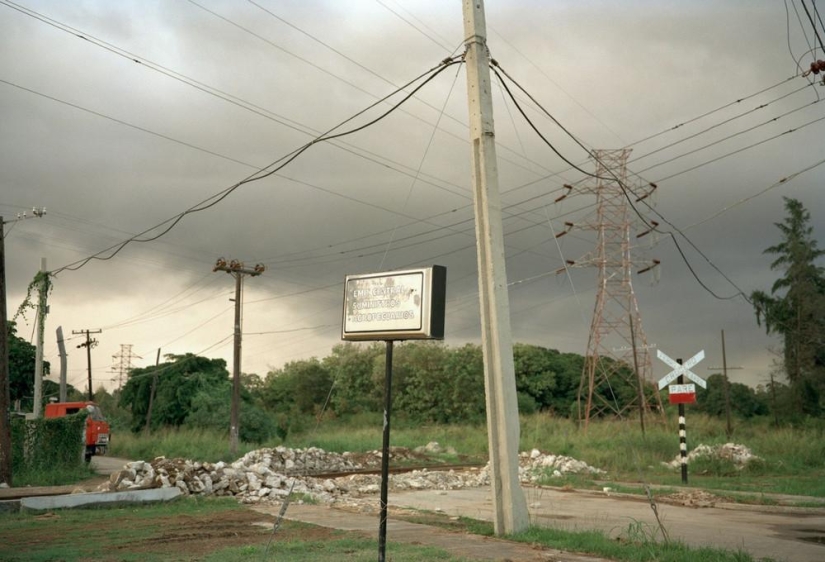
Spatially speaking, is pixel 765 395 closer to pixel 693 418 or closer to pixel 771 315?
pixel 771 315

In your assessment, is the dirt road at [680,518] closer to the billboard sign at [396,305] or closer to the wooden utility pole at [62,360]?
the billboard sign at [396,305]

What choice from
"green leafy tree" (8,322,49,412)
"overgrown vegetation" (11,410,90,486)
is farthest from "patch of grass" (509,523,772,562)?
"green leafy tree" (8,322,49,412)

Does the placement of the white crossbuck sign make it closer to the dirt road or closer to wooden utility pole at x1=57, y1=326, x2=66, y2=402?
the dirt road

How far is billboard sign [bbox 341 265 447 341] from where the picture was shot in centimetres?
903

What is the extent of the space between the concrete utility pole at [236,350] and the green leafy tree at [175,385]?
15.9m

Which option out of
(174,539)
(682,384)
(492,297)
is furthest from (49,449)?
(682,384)

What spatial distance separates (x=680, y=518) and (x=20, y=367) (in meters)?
55.0

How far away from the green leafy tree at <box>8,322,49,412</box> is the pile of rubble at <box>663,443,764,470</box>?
4803 centimetres

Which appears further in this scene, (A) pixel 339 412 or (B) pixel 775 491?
(A) pixel 339 412

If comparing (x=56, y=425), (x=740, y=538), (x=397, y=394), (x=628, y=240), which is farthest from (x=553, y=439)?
(x=397, y=394)

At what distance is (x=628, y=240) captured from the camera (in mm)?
34344

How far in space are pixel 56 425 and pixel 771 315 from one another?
48.8 m

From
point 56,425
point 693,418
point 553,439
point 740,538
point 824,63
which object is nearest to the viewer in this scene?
point 740,538

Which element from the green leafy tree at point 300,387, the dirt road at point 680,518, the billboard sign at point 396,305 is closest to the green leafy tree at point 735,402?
the green leafy tree at point 300,387
